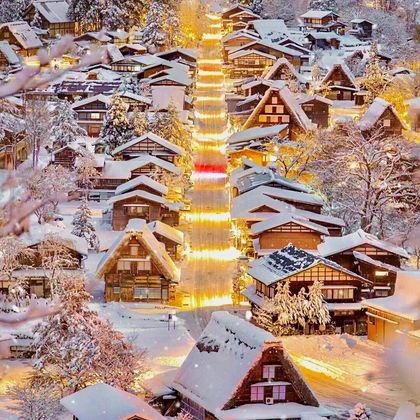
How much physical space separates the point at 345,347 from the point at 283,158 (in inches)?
699

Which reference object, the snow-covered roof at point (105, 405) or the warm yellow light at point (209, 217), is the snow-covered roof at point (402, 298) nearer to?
the snow-covered roof at point (105, 405)

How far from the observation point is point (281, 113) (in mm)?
41906

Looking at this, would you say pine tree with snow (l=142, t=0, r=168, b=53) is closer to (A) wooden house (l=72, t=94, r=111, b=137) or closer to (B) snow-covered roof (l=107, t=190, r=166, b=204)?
(A) wooden house (l=72, t=94, r=111, b=137)

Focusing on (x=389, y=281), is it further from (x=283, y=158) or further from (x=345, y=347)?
(x=283, y=158)

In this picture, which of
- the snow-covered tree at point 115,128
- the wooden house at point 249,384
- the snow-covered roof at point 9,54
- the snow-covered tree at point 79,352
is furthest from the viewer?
the snow-covered roof at point 9,54

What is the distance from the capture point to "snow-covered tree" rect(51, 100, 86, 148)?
124ft

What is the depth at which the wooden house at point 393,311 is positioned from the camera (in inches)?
800

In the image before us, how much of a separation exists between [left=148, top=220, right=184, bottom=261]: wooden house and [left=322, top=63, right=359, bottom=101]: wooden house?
74.8ft

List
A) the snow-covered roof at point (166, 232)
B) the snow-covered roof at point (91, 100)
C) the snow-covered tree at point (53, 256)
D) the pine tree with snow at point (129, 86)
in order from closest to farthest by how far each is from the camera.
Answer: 1. the snow-covered tree at point (53, 256)
2. the snow-covered roof at point (166, 232)
3. the snow-covered roof at point (91, 100)
4. the pine tree with snow at point (129, 86)

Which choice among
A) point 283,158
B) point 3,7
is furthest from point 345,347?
point 3,7

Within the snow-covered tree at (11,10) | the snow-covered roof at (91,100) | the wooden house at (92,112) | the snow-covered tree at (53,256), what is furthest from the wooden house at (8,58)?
the snow-covered tree at (53,256)

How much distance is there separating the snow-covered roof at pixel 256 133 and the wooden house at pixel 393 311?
18916mm

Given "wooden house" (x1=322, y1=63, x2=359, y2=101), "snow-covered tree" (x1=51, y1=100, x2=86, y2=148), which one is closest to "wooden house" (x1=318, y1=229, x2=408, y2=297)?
"snow-covered tree" (x1=51, y1=100, x2=86, y2=148)

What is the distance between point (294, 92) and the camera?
48.6m
